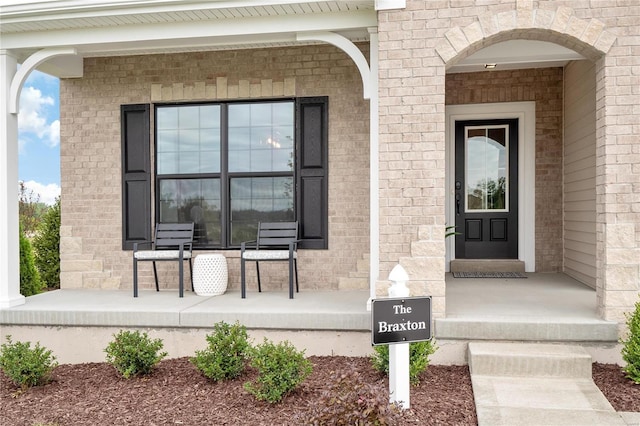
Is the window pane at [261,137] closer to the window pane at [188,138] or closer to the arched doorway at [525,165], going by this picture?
the window pane at [188,138]

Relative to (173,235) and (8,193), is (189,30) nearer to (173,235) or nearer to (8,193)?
(173,235)

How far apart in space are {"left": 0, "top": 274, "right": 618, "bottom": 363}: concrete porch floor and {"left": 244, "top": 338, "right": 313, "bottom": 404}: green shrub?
104cm

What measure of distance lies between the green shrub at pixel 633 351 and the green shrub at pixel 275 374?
90.9 inches

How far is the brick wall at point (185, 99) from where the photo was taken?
19.7ft

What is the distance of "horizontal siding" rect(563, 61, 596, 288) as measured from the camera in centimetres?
559

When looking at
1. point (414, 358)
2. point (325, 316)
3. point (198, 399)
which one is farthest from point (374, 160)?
point (198, 399)

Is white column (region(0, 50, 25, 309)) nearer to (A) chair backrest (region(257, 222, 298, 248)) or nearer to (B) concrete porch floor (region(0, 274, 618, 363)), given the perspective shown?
(B) concrete porch floor (region(0, 274, 618, 363))

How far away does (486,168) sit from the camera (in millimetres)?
6992

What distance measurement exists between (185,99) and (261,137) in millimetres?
1010

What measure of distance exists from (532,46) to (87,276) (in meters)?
5.66

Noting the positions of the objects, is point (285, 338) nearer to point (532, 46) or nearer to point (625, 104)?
point (625, 104)

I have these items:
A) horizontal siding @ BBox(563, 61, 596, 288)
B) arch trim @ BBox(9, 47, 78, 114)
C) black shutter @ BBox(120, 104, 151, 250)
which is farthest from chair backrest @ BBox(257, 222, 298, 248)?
horizontal siding @ BBox(563, 61, 596, 288)

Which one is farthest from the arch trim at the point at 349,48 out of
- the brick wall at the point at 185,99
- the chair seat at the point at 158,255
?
the chair seat at the point at 158,255

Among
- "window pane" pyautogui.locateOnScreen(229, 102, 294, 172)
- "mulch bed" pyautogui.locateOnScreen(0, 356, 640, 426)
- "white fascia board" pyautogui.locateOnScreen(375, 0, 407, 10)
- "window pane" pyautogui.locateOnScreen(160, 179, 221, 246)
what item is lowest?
"mulch bed" pyautogui.locateOnScreen(0, 356, 640, 426)
